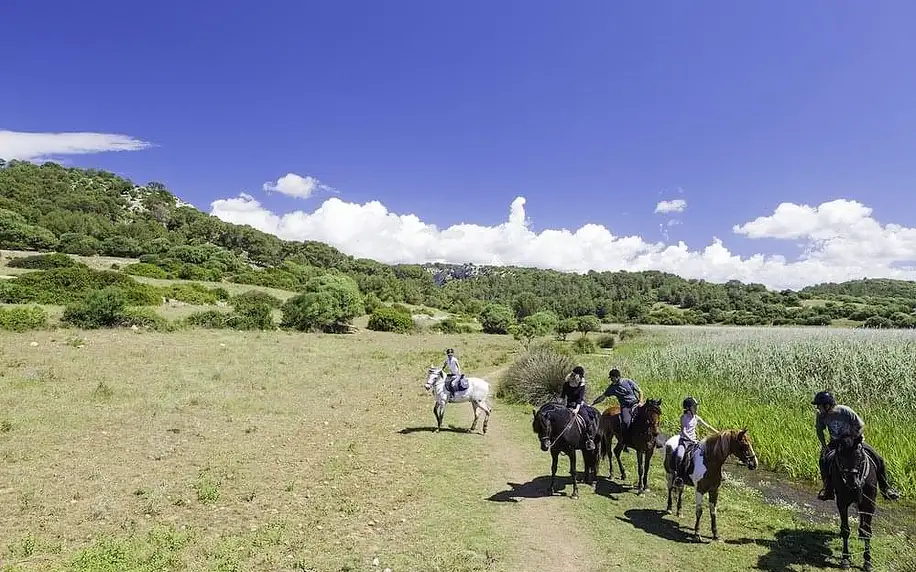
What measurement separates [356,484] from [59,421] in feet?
29.3

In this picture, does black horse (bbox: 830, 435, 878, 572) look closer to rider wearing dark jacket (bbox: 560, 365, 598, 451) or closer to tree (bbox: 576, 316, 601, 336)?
rider wearing dark jacket (bbox: 560, 365, 598, 451)

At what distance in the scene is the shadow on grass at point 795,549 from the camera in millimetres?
Result: 6555

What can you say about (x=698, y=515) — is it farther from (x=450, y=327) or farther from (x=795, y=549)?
(x=450, y=327)

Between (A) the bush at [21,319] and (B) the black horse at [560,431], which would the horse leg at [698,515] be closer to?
(B) the black horse at [560,431]

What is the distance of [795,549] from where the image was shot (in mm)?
7027

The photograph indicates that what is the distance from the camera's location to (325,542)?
22.9 feet

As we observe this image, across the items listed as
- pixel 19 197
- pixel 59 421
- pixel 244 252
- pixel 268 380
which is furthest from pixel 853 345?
pixel 19 197

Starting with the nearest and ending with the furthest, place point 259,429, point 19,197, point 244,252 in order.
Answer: point 259,429 < point 19,197 < point 244,252

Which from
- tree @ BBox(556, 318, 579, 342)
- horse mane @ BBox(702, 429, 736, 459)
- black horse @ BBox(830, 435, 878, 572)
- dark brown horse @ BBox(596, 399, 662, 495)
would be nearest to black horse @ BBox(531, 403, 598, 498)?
dark brown horse @ BBox(596, 399, 662, 495)

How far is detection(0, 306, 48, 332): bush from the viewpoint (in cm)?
2619

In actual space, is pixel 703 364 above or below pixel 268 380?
above

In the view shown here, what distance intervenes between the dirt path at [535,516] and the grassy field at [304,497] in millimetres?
37

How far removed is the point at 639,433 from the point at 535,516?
8.83 feet

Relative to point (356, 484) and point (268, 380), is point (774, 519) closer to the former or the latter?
point (356, 484)
